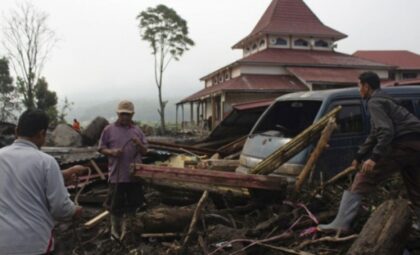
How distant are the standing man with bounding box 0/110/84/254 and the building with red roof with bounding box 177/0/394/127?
22.8 m

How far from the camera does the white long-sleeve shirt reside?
9.65ft

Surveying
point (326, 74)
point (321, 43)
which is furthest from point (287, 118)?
point (321, 43)

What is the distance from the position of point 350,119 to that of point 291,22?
31586 millimetres

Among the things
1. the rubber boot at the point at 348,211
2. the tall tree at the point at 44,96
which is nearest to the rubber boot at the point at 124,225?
the rubber boot at the point at 348,211

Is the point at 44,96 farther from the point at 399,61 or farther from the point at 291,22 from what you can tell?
the point at 399,61

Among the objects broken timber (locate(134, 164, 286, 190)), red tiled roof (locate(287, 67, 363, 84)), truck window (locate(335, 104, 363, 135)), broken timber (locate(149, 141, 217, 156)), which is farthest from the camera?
red tiled roof (locate(287, 67, 363, 84))

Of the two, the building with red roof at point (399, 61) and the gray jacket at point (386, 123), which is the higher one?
the building with red roof at point (399, 61)

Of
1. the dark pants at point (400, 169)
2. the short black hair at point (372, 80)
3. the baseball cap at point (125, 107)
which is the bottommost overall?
the dark pants at point (400, 169)

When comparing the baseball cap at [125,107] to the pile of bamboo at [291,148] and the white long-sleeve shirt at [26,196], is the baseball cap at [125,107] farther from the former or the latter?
the white long-sleeve shirt at [26,196]

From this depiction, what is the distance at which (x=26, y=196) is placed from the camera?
9.70 ft

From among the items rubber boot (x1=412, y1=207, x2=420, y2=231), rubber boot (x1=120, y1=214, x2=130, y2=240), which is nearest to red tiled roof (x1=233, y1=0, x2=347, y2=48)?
rubber boot (x1=120, y1=214, x2=130, y2=240)

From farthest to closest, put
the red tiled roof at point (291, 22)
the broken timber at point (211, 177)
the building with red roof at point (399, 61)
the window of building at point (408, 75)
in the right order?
the window of building at point (408, 75) < the building with red roof at point (399, 61) < the red tiled roof at point (291, 22) < the broken timber at point (211, 177)

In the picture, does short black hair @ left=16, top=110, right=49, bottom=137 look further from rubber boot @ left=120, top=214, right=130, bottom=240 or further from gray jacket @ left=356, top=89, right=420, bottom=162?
gray jacket @ left=356, top=89, right=420, bottom=162

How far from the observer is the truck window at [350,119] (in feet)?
21.4
